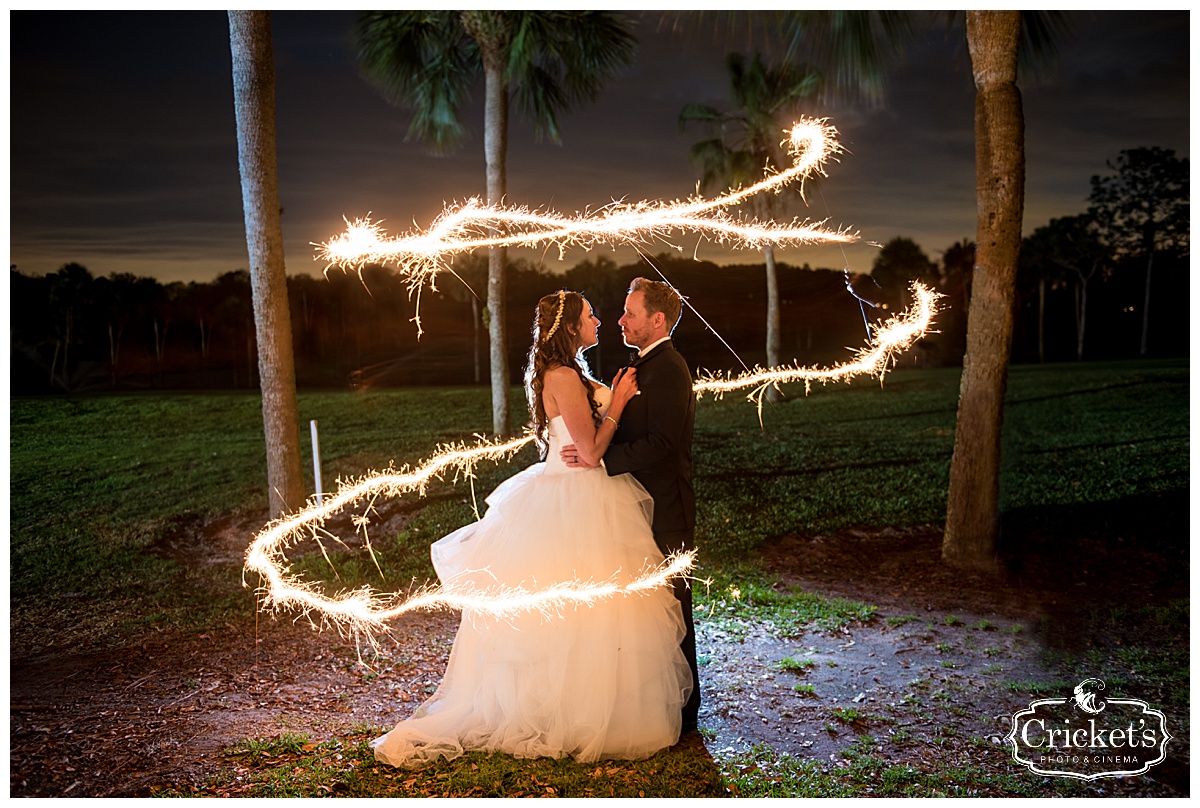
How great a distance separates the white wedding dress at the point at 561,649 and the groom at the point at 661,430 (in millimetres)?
148

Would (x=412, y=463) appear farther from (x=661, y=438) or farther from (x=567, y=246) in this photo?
(x=661, y=438)

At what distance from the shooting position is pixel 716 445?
48.2 ft

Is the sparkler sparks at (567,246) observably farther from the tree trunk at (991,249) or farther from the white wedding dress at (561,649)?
the tree trunk at (991,249)

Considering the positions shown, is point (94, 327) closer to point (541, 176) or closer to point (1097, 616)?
point (541, 176)

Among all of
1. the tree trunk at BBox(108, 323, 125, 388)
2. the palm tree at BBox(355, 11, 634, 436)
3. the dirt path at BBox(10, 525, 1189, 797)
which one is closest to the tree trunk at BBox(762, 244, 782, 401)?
the palm tree at BBox(355, 11, 634, 436)

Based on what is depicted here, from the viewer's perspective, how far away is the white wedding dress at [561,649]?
3982 mm

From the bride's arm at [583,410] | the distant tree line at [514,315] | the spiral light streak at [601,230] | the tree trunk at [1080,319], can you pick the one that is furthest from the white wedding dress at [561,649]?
the tree trunk at [1080,319]

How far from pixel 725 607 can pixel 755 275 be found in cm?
1389

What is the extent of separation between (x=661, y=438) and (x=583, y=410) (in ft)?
1.46

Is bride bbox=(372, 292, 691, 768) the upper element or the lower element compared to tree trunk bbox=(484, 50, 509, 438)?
lower

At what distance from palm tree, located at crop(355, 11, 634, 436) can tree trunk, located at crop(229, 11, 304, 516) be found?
157 inches

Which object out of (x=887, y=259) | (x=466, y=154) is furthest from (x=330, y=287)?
(x=887, y=259)

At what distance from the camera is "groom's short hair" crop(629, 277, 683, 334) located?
14.1 ft

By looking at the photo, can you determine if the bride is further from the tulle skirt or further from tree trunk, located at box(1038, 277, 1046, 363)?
tree trunk, located at box(1038, 277, 1046, 363)
